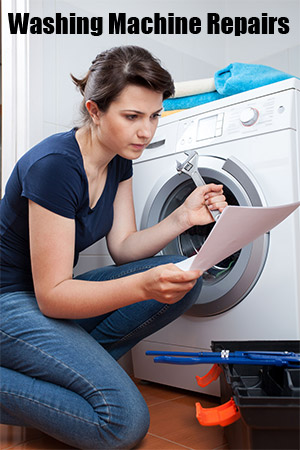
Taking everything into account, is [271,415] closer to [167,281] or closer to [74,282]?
[167,281]

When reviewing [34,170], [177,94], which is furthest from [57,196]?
[177,94]

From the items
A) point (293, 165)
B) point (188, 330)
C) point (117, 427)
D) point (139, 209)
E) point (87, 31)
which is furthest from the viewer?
point (87, 31)

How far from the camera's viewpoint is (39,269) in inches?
34.9

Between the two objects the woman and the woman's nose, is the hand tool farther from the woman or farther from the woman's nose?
the woman's nose

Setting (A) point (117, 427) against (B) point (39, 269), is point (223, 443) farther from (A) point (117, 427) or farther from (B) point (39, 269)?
(B) point (39, 269)

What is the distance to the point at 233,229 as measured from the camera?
735mm

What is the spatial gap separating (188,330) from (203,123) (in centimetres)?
61

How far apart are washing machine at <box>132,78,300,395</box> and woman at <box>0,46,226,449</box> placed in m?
0.16

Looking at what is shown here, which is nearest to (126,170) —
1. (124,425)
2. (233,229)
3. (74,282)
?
(74,282)

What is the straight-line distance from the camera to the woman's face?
93 centimetres

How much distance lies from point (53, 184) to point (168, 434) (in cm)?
63

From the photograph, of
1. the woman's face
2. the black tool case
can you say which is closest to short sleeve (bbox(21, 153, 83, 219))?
the woman's face

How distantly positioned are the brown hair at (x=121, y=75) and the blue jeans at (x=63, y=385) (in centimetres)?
48

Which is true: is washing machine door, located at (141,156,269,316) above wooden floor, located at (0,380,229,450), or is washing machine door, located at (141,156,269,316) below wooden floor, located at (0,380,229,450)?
above
